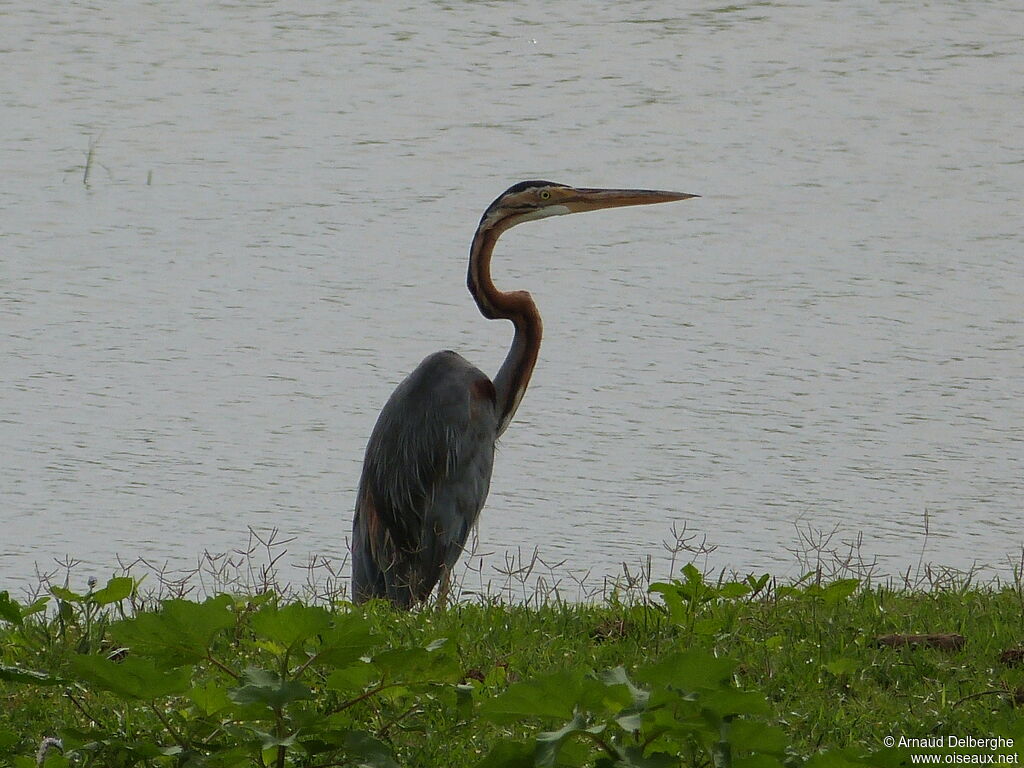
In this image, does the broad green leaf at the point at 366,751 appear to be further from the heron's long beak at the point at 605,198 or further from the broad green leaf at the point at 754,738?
the heron's long beak at the point at 605,198

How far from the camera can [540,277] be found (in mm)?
9680

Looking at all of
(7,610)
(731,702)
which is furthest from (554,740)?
(7,610)

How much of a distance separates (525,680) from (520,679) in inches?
39.8

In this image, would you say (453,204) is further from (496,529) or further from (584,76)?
(496,529)

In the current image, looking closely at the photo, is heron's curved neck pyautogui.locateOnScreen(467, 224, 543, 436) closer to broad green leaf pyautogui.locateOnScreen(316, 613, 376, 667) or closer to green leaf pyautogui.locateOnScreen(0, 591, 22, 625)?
green leaf pyautogui.locateOnScreen(0, 591, 22, 625)

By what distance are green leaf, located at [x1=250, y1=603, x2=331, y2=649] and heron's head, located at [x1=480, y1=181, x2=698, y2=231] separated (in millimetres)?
3686

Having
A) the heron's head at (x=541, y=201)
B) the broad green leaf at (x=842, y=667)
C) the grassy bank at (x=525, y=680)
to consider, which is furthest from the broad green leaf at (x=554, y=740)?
the heron's head at (x=541, y=201)

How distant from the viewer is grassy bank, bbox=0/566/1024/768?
113 inches

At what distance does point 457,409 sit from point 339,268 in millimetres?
3904

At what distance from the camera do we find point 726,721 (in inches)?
114

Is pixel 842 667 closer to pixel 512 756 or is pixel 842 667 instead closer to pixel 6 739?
pixel 512 756

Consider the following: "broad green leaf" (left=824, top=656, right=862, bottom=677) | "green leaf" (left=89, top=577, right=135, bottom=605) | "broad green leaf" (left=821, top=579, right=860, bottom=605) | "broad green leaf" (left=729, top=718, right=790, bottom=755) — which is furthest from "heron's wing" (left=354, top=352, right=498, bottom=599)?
"broad green leaf" (left=729, top=718, right=790, bottom=755)

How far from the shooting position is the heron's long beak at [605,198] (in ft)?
22.3

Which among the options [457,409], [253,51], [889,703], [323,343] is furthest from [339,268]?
[889,703]
